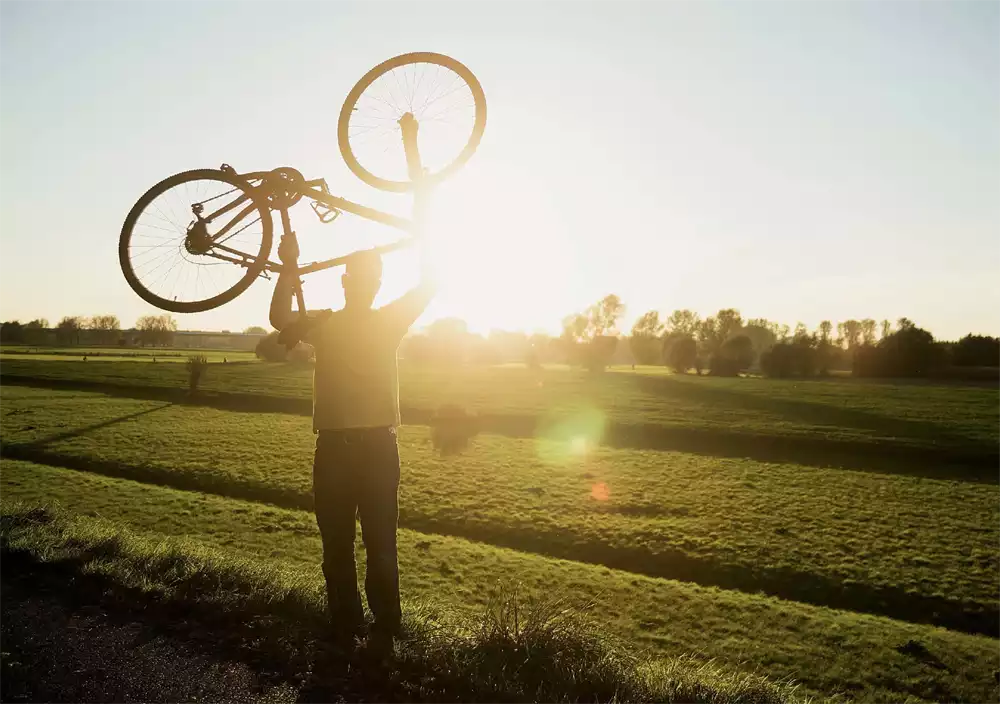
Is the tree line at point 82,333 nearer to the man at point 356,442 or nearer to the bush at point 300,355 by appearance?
the bush at point 300,355

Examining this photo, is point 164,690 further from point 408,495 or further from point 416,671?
point 408,495

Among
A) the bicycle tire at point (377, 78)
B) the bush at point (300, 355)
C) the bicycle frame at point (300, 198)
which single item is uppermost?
the bicycle tire at point (377, 78)

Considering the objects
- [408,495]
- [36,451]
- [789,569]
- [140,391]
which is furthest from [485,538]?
[140,391]

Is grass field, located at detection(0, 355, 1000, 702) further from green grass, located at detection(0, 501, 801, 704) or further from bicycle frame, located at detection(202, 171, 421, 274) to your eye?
bicycle frame, located at detection(202, 171, 421, 274)

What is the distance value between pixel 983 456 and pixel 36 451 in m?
49.7

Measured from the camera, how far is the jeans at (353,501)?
5.46 m

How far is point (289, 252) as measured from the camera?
20.7ft

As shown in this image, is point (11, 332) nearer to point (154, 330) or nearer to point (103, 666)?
point (154, 330)

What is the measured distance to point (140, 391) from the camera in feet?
196

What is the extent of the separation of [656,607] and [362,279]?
41.1 ft

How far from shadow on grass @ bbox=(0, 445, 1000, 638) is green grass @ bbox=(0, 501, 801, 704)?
13.4 m

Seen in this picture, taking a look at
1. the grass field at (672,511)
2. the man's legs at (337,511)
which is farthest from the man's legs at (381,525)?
the grass field at (672,511)

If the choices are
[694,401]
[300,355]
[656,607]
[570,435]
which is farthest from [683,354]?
[656,607]

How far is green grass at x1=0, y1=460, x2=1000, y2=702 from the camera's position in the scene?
11578 millimetres
